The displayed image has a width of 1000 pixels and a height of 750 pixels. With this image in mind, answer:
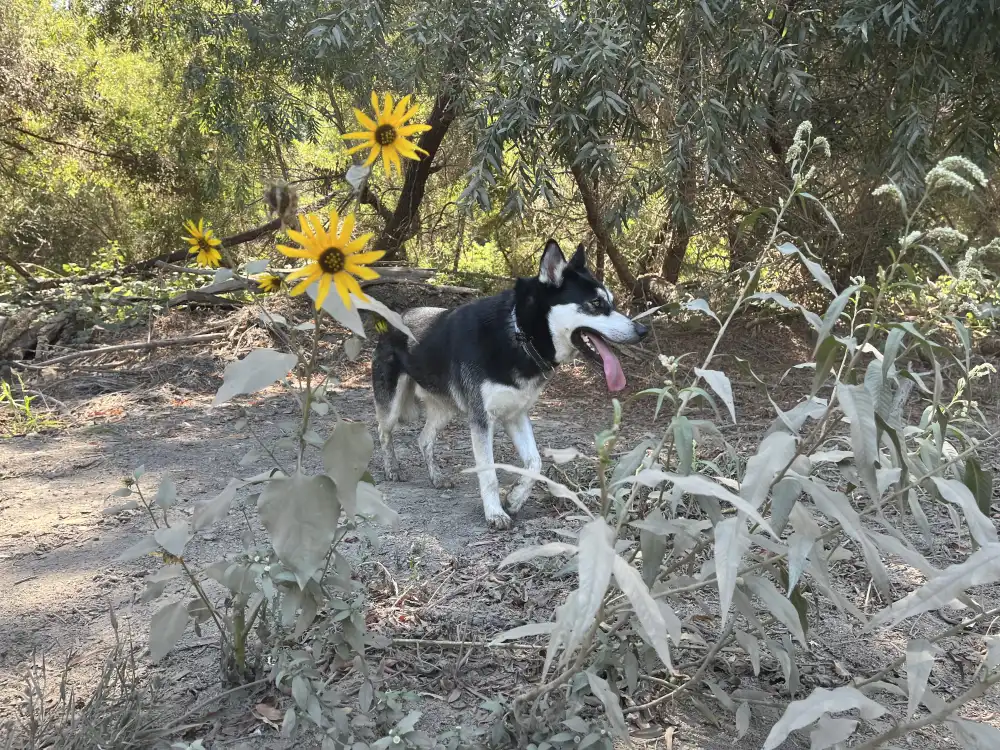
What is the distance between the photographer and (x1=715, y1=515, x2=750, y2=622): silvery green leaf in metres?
1.12

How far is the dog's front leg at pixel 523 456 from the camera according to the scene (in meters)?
3.52

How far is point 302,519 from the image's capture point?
4.53ft

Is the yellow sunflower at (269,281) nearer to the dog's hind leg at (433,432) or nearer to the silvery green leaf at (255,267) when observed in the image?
the silvery green leaf at (255,267)

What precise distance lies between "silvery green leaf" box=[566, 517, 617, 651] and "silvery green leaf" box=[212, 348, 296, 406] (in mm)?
682

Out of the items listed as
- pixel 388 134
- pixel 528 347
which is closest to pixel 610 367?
pixel 528 347

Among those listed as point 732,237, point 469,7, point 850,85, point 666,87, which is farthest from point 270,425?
point 850,85

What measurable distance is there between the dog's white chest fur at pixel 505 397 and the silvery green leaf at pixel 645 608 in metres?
2.39

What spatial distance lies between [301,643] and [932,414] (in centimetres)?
189

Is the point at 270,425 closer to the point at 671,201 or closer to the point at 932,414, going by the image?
the point at 671,201

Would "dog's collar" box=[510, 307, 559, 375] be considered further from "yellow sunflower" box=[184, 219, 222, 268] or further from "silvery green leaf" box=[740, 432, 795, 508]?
"silvery green leaf" box=[740, 432, 795, 508]

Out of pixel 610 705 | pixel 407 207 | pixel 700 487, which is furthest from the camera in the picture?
pixel 407 207

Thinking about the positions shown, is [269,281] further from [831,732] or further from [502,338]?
[502,338]

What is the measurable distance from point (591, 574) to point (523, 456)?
2.56 metres

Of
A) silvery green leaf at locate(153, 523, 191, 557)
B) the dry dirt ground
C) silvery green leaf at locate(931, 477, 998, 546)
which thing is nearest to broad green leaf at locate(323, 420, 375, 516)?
silvery green leaf at locate(153, 523, 191, 557)
